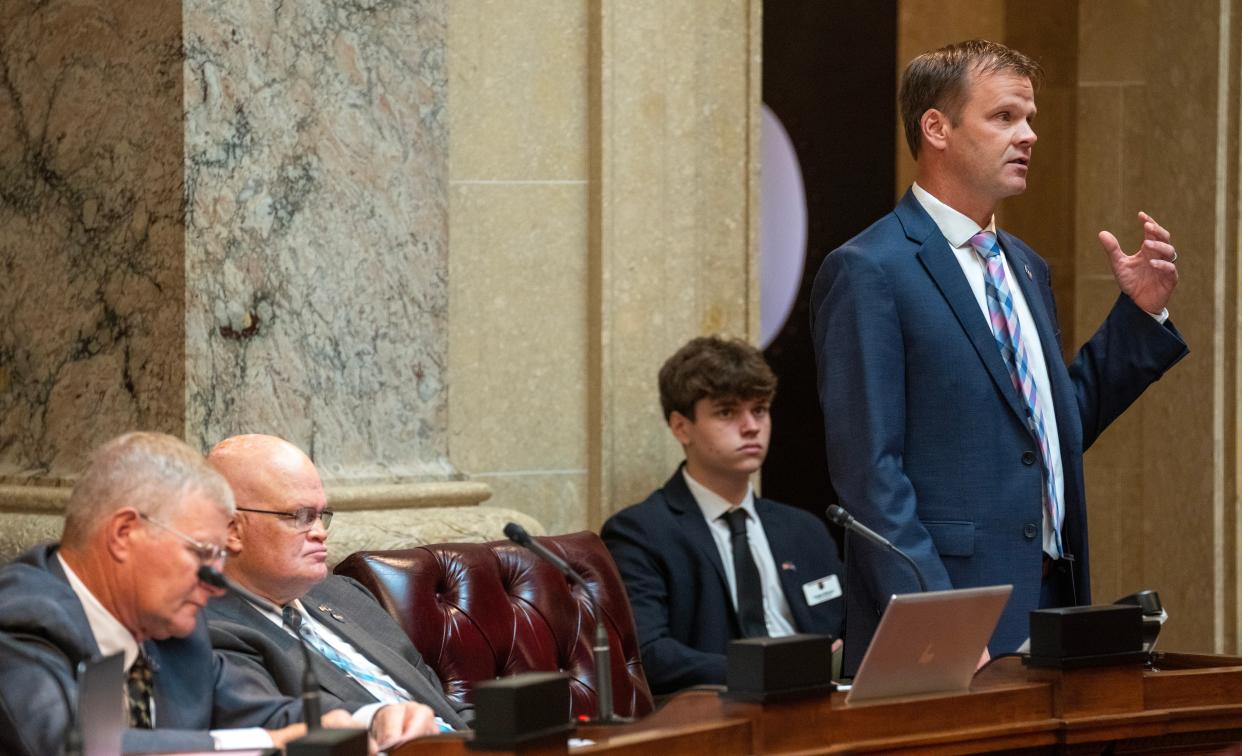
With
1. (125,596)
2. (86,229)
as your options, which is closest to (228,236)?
(86,229)

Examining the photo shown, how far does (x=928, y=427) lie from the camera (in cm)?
371

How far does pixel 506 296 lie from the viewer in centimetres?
548

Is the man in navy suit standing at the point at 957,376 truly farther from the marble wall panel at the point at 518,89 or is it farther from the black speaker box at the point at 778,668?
the marble wall panel at the point at 518,89

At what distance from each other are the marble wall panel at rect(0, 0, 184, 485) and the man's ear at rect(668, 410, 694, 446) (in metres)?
1.50

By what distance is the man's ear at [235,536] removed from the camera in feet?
11.5

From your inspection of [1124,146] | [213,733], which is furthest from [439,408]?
[1124,146]

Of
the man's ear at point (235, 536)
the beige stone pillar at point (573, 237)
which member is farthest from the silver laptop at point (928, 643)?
the beige stone pillar at point (573, 237)

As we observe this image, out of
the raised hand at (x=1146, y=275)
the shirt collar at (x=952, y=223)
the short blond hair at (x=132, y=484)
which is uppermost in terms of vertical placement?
the shirt collar at (x=952, y=223)

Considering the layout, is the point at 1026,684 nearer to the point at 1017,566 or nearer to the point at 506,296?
the point at 1017,566

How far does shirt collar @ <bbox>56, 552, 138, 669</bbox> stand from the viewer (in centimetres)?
290

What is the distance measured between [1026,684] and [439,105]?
2.24 meters

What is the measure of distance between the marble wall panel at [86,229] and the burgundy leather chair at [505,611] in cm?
67

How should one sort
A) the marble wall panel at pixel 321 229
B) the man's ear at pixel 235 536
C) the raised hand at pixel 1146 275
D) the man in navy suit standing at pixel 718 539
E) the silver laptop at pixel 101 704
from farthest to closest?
the man in navy suit standing at pixel 718 539, the marble wall panel at pixel 321 229, the raised hand at pixel 1146 275, the man's ear at pixel 235 536, the silver laptop at pixel 101 704

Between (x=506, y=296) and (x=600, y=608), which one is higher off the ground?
(x=506, y=296)
